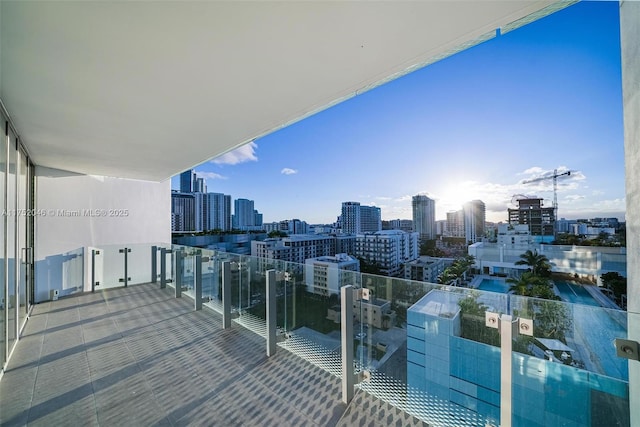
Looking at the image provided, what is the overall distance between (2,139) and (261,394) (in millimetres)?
3862

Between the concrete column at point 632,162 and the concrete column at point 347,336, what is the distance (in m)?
1.69

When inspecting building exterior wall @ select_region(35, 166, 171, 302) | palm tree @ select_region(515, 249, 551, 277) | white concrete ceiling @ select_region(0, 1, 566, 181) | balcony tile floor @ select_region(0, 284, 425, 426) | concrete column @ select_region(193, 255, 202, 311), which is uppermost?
white concrete ceiling @ select_region(0, 1, 566, 181)

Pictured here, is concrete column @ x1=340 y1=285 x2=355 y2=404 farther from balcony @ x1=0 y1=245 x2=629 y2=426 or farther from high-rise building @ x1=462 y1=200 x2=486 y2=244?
high-rise building @ x1=462 y1=200 x2=486 y2=244

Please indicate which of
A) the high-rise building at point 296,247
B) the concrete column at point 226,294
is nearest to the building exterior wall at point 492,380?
the concrete column at point 226,294

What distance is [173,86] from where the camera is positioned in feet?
7.62

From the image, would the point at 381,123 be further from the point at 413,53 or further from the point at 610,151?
the point at 413,53

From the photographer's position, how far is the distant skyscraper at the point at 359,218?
3978cm

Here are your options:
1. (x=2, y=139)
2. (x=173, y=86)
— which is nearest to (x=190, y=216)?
(x=2, y=139)

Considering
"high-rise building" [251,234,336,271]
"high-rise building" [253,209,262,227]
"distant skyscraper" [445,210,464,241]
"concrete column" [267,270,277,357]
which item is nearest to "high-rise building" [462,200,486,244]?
"distant skyscraper" [445,210,464,241]

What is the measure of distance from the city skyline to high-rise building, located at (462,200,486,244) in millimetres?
759

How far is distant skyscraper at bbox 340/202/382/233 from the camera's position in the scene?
39781 millimetres

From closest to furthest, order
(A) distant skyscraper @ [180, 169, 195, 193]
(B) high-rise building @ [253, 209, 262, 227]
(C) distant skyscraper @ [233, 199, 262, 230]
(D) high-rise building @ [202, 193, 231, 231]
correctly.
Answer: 1. (A) distant skyscraper @ [180, 169, 195, 193]
2. (D) high-rise building @ [202, 193, 231, 231]
3. (C) distant skyscraper @ [233, 199, 262, 230]
4. (B) high-rise building @ [253, 209, 262, 227]

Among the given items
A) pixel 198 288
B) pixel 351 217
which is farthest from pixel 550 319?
pixel 351 217

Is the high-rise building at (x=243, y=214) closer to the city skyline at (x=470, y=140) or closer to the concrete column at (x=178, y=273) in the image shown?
the city skyline at (x=470, y=140)
